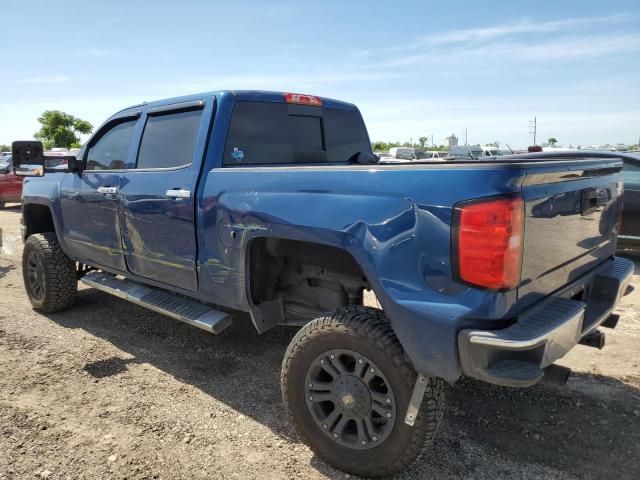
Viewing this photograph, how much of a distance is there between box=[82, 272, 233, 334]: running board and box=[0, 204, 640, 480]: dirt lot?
0.50 m

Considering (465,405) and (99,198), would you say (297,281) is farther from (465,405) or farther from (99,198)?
(99,198)

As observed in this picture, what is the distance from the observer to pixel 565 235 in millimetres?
2410

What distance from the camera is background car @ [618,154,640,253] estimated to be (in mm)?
6594

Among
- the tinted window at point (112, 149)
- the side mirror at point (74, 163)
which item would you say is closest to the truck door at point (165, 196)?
the tinted window at point (112, 149)

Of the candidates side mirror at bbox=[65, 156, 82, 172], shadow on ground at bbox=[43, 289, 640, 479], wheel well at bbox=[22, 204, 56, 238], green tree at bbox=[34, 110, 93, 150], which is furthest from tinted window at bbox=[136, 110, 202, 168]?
green tree at bbox=[34, 110, 93, 150]

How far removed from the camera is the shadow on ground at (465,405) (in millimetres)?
2648

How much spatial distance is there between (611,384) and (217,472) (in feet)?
8.92

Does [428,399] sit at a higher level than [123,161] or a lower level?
lower

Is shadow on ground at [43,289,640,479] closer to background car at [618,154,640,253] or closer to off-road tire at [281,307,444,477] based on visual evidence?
off-road tire at [281,307,444,477]

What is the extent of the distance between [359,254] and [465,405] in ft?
5.02

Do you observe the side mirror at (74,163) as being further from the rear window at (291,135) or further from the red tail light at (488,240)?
the red tail light at (488,240)

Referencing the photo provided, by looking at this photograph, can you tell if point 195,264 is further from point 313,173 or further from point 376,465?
point 376,465

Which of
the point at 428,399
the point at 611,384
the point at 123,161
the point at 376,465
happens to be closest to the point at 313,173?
the point at 428,399

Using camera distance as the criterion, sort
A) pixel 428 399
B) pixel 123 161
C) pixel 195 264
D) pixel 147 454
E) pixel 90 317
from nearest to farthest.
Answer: pixel 428 399
pixel 147 454
pixel 195 264
pixel 123 161
pixel 90 317
